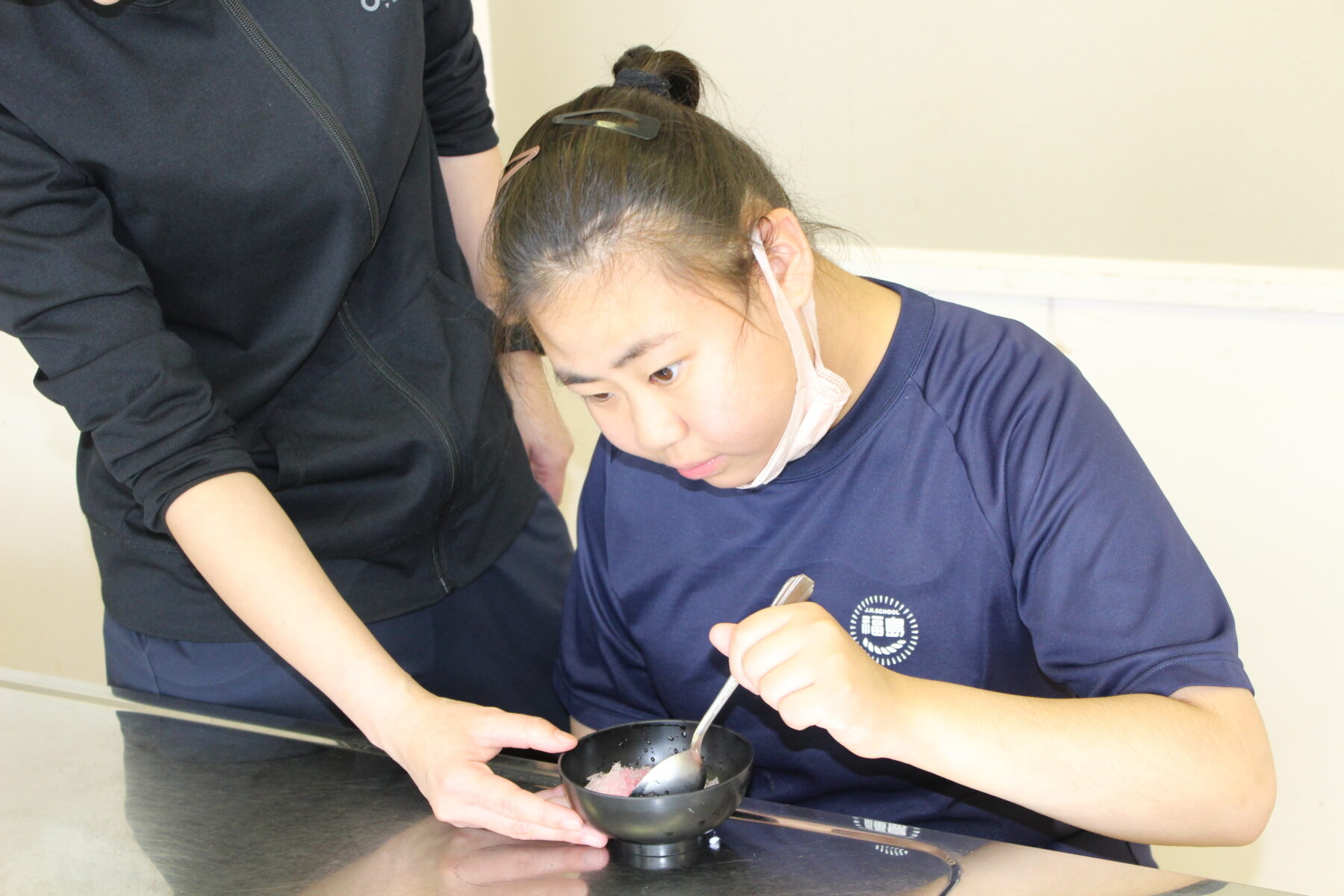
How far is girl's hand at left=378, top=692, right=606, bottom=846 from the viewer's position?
0.91 m

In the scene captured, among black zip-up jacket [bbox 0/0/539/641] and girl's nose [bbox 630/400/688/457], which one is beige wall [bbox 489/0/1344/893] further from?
girl's nose [bbox 630/400/688/457]

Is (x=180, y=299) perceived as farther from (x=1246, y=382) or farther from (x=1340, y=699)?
(x=1340, y=699)

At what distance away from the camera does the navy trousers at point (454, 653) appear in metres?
1.23

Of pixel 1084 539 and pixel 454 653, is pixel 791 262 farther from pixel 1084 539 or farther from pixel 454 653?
pixel 454 653

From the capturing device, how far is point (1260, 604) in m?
1.69

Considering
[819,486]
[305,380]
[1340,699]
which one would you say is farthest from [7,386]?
[1340,699]

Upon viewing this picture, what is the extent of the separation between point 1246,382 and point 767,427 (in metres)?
Answer: 0.94

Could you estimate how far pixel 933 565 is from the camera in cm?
108

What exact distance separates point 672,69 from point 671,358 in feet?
1.02

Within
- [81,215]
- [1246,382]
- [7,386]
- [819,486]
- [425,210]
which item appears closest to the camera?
[81,215]

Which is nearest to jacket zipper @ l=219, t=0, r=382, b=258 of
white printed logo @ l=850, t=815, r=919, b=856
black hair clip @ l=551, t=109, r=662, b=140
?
black hair clip @ l=551, t=109, r=662, b=140

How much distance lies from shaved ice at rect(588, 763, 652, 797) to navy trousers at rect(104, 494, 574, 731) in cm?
39

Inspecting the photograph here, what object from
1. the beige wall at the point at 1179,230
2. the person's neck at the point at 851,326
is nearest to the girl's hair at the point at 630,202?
the person's neck at the point at 851,326

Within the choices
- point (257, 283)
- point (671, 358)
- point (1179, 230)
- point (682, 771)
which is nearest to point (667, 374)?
point (671, 358)
